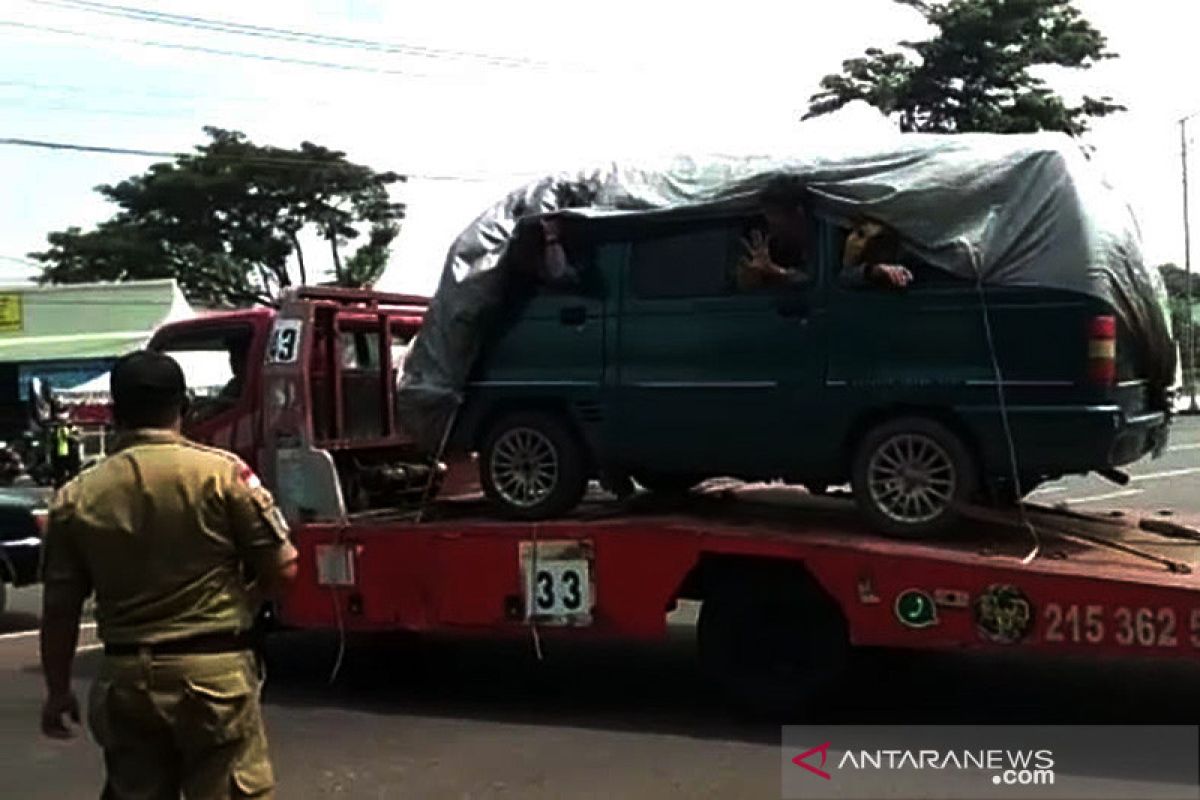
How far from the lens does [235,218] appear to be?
171ft

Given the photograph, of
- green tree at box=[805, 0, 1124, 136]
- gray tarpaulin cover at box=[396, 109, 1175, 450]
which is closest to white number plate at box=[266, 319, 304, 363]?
gray tarpaulin cover at box=[396, 109, 1175, 450]

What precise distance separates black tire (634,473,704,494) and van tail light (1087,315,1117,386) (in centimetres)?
237

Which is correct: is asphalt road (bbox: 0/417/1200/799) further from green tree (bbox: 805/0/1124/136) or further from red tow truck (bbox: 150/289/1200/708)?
green tree (bbox: 805/0/1124/136)

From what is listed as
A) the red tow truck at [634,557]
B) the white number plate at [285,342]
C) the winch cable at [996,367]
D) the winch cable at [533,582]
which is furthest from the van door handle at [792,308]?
the white number plate at [285,342]

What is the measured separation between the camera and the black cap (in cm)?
411

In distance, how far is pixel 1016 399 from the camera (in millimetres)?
7496

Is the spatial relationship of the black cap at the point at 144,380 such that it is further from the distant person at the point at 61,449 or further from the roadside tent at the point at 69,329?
the roadside tent at the point at 69,329

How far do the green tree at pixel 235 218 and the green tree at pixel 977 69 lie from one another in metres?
18.5

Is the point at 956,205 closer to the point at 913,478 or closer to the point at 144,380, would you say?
the point at 913,478

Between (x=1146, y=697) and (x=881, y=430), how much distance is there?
189cm

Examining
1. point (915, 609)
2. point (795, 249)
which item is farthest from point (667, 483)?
point (915, 609)

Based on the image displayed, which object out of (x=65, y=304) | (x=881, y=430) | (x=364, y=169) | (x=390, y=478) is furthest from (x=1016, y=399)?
(x=364, y=169)

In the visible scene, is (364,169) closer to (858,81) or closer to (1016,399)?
(858,81)

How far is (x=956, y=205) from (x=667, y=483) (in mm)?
2355
